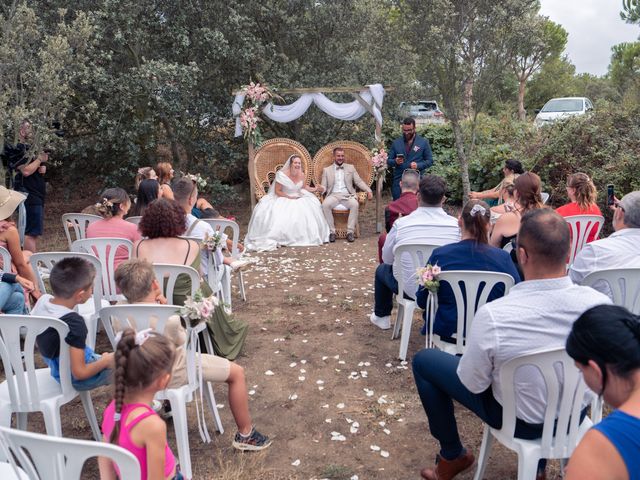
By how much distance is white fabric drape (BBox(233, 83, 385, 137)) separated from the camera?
31.4 feet

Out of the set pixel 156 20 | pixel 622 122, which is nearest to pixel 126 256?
pixel 156 20

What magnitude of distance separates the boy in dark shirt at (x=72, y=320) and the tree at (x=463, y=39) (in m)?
6.87

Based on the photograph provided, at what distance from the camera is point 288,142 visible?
406 inches

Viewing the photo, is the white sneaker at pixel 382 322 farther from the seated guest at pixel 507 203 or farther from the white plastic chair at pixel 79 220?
the white plastic chair at pixel 79 220

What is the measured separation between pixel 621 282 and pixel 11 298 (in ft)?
13.0

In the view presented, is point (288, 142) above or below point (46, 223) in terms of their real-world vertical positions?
above

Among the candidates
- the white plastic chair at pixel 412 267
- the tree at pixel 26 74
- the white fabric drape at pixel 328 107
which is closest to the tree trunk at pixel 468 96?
the white fabric drape at pixel 328 107

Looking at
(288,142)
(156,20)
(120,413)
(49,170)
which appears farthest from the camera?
(49,170)

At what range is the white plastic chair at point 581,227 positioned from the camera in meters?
4.88

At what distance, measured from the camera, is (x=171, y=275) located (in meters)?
3.70

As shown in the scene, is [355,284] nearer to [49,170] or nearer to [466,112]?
[466,112]

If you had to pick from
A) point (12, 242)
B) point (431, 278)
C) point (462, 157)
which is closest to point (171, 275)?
point (12, 242)

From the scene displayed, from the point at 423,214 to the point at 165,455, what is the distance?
2.88 metres

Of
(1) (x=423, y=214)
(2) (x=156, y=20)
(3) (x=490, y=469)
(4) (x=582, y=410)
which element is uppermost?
(2) (x=156, y=20)
